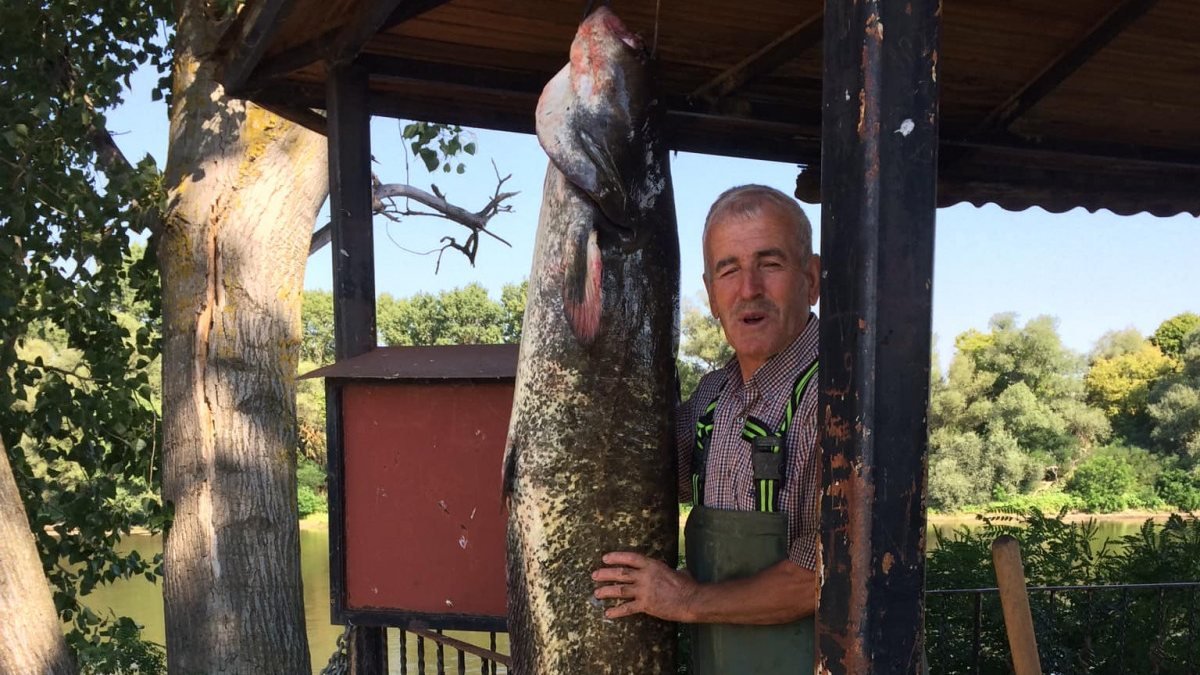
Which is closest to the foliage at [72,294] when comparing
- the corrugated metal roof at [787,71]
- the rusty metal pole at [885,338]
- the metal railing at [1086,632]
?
the corrugated metal roof at [787,71]

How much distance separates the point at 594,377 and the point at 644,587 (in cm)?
41

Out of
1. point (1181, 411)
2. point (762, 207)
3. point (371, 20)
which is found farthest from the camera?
point (1181, 411)

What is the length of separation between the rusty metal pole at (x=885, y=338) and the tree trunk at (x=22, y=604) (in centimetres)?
570

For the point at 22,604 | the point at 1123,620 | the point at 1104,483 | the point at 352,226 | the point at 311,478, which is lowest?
the point at 1104,483

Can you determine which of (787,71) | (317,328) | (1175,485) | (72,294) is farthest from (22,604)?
A: (317,328)

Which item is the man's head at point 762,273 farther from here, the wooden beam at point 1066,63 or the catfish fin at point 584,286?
the wooden beam at point 1066,63

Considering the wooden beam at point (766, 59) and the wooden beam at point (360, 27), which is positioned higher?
the wooden beam at point (766, 59)

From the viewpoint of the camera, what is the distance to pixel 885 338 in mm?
1360

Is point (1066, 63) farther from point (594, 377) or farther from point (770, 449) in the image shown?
point (594, 377)

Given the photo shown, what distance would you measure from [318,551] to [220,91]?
26067 mm

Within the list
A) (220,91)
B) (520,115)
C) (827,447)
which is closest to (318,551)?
(220,91)

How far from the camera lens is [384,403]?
3064mm

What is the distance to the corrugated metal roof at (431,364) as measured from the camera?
9.41 ft

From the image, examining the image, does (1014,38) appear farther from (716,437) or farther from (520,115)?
(716,437)
